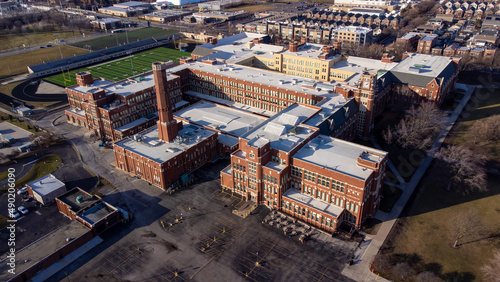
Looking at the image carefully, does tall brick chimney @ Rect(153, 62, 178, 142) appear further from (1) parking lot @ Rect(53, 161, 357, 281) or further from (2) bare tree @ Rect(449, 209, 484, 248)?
(2) bare tree @ Rect(449, 209, 484, 248)

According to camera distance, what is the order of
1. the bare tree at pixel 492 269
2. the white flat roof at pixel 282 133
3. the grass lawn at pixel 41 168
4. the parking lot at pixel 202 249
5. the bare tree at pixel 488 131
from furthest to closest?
the bare tree at pixel 488 131 < the grass lawn at pixel 41 168 < the white flat roof at pixel 282 133 < the parking lot at pixel 202 249 < the bare tree at pixel 492 269

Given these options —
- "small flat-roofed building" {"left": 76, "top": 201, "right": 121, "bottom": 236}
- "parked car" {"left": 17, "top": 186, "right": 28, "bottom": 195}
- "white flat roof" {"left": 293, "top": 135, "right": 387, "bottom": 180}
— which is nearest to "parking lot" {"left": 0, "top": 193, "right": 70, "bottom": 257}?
"parked car" {"left": 17, "top": 186, "right": 28, "bottom": 195}

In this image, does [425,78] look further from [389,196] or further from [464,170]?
[389,196]

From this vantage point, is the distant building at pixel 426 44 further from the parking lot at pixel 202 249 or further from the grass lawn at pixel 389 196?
the parking lot at pixel 202 249

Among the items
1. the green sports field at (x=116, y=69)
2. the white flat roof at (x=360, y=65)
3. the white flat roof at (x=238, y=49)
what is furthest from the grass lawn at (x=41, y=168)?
the white flat roof at (x=360, y=65)

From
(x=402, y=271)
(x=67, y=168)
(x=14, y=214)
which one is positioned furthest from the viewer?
(x=67, y=168)

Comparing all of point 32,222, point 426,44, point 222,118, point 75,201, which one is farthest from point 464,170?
point 426,44
